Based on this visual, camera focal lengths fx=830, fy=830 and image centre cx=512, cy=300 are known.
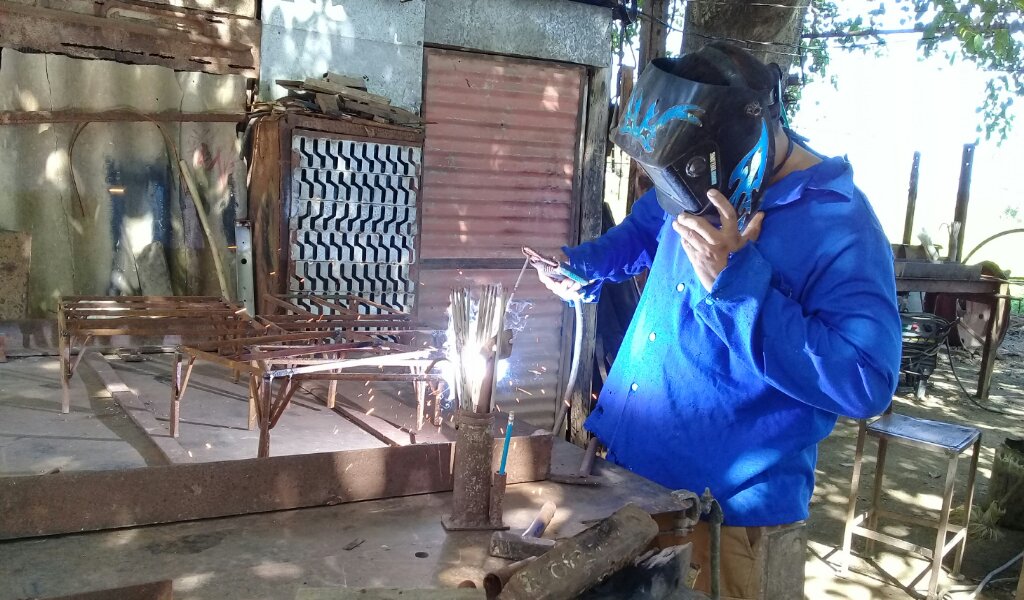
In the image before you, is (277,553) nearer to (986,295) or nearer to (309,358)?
(309,358)

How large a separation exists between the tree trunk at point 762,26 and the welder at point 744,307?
128 inches

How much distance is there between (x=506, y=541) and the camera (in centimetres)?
220

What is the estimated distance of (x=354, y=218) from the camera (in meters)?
5.77

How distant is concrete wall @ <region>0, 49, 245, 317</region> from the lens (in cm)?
524

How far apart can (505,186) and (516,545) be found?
5237mm

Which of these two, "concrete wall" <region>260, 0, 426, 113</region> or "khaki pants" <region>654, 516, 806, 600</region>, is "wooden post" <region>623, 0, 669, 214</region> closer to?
"concrete wall" <region>260, 0, 426, 113</region>

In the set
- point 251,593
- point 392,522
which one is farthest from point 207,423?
point 251,593

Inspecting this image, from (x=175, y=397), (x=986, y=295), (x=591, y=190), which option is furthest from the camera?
(x=986, y=295)

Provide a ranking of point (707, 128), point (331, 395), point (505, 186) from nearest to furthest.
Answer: point (707, 128) < point (331, 395) < point (505, 186)

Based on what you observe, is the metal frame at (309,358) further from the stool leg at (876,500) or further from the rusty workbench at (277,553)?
the stool leg at (876,500)

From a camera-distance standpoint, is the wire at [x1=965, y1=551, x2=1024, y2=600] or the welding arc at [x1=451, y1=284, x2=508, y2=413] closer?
the welding arc at [x1=451, y1=284, x2=508, y2=413]

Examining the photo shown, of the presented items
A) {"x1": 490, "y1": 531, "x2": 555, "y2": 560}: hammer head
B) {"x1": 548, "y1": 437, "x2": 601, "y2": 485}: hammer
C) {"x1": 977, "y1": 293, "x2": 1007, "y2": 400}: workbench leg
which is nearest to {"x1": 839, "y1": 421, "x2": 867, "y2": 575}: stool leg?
{"x1": 548, "y1": 437, "x2": 601, "y2": 485}: hammer

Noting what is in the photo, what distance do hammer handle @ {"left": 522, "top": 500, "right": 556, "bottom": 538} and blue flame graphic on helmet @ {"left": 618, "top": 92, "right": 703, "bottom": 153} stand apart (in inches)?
43.0

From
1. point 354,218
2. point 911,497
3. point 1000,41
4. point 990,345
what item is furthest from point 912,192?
point 354,218
